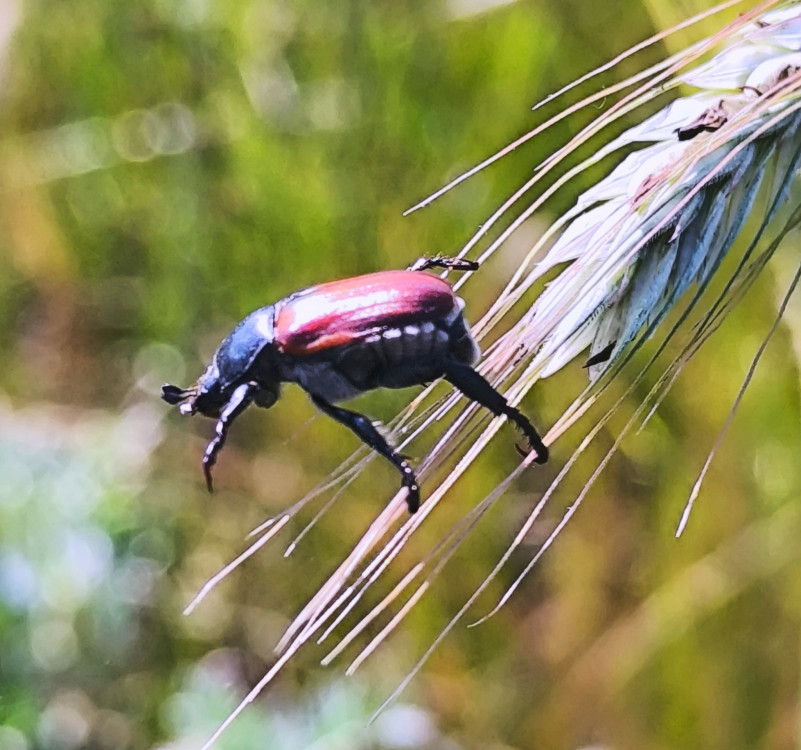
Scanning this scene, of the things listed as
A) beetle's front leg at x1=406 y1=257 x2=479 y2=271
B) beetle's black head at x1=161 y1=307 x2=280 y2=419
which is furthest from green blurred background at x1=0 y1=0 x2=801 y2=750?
beetle's black head at x1=161 y1=307 x2=280 y2=419

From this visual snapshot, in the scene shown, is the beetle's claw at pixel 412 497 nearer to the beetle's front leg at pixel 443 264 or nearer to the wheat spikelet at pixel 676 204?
the wheat spikelet at pixel 676 204

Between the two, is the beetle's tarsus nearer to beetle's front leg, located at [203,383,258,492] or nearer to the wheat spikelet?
beetle's front leg, located at [203,383,258,492]

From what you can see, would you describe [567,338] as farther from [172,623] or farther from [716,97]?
[172,623]

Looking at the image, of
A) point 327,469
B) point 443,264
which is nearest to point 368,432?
point 443,264

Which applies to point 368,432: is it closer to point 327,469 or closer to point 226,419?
point 226,419

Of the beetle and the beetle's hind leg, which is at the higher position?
the beetle

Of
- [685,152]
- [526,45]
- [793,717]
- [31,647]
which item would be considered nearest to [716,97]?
[685,152]

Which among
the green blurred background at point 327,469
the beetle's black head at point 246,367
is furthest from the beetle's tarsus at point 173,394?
the green blurred background at point 327,469
